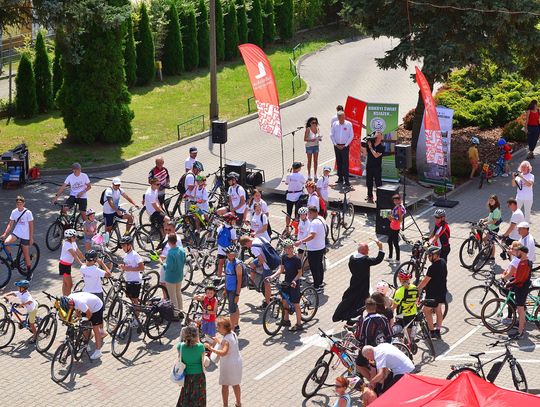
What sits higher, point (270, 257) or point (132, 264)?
point (132, 264)

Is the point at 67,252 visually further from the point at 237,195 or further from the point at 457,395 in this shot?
the point at 457,395

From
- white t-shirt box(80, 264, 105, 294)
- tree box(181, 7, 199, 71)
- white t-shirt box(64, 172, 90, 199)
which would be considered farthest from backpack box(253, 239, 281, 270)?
tree box(181, 7, 199, 71)

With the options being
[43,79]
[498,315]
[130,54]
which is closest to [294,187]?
[498,315]

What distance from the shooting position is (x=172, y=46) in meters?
38.4

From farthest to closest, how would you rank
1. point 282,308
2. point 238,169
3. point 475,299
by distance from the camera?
point 238,169 < point 475,299 < point 282,308

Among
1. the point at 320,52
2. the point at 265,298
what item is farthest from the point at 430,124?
the point at 320,52

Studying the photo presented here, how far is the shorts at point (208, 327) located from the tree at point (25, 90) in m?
18.5

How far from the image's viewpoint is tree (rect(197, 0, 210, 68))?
39.8m

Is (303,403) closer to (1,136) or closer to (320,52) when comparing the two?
(1,136)

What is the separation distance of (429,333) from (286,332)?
2.51m

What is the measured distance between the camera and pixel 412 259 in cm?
2025

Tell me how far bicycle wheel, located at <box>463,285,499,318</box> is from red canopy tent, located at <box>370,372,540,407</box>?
617 cm

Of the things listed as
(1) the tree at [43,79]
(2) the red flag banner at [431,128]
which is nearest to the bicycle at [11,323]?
(2) the red flag banner at [431,128]

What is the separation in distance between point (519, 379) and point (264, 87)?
40.3 ft
